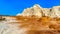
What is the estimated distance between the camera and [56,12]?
130125 millimetres

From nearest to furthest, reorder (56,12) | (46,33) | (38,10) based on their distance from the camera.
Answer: (46,33) → (56,12) → (38,10)

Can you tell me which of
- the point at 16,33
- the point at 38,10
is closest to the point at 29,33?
the point at 16,33

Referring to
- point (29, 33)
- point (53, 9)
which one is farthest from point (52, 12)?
point (29, 33)

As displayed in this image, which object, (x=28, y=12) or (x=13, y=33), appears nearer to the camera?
(x=13, y=33)

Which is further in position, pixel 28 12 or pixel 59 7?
pixel 28 12

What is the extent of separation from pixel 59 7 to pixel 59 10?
293cm

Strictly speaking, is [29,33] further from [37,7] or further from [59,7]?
[37,7]

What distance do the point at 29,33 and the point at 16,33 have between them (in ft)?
5.09

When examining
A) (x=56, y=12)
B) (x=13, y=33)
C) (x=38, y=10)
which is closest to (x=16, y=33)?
(x=13, y=33)

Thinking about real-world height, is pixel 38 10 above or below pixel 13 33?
above

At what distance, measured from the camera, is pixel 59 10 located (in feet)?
444

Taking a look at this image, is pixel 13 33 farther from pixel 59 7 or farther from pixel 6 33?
pixel 59 7

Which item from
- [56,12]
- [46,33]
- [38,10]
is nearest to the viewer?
[46,33]

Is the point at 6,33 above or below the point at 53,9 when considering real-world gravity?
below
